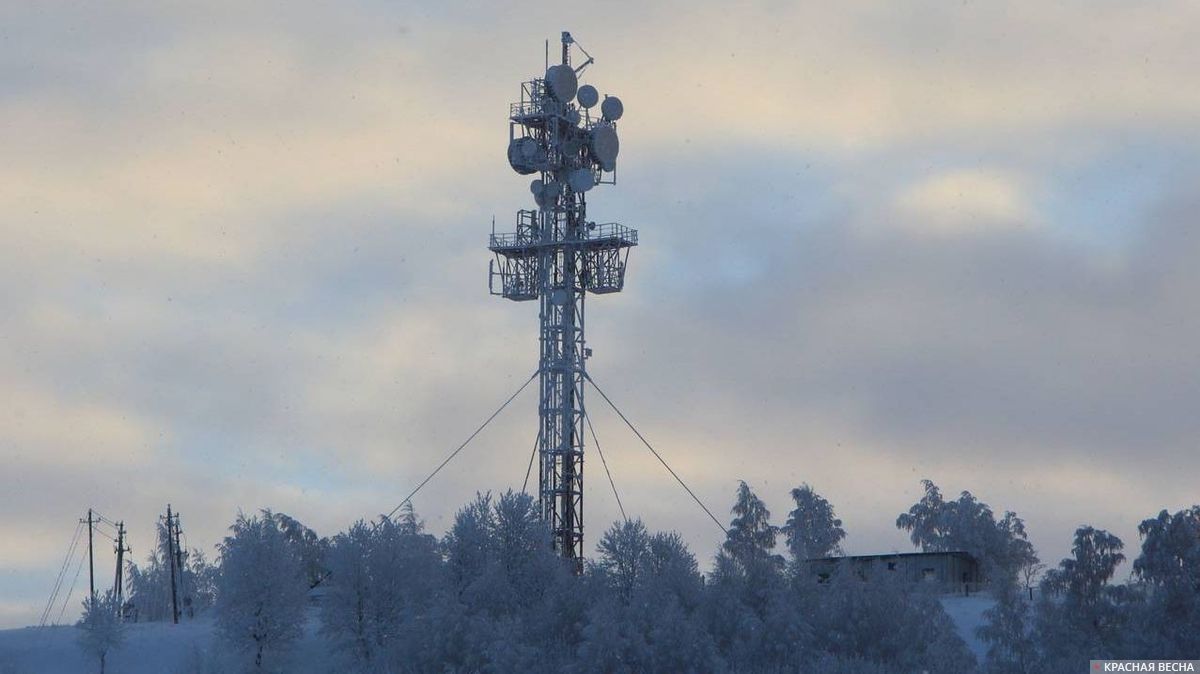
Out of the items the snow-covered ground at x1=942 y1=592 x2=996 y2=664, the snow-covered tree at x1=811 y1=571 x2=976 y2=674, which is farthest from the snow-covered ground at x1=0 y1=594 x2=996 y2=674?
the snow-covered tree at x1=811 y1=571 x2=976 y2=674

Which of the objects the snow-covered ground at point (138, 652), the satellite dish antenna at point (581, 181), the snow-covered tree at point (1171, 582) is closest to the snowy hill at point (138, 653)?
the snow-covered ground at point (138, 652)

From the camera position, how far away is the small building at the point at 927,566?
86875 mm

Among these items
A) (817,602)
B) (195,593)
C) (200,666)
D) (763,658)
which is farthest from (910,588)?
(195,593)

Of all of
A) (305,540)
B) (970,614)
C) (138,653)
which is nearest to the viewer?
(138,653)

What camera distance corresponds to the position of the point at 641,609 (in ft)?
213

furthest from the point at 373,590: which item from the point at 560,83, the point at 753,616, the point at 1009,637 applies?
the point at 1009,637

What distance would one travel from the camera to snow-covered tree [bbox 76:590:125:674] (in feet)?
244

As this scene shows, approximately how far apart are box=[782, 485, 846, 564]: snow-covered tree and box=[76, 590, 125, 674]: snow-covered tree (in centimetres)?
4771

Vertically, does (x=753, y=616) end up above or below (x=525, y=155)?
below

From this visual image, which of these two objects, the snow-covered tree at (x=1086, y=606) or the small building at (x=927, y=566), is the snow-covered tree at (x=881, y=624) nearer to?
the snow-covered tree at (x=1086, y=606)

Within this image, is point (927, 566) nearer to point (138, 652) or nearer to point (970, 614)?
point (970, 614)

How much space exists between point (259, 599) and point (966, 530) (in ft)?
180

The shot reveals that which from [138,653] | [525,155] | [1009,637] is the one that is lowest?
[1009,637]

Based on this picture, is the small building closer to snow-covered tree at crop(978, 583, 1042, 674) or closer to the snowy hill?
snow-covered tree at crop(978, 583, 1042, 674)
